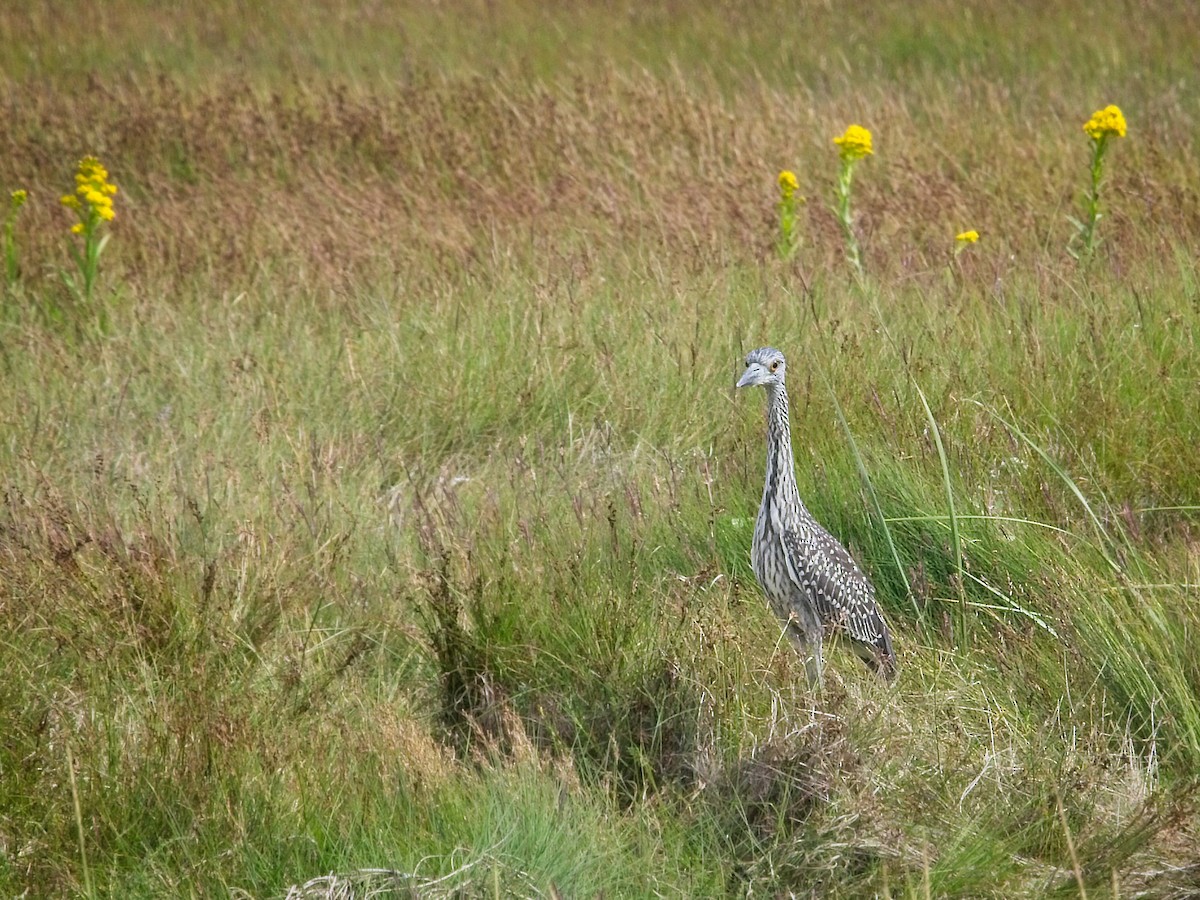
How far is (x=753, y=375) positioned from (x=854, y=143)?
8.24 feet

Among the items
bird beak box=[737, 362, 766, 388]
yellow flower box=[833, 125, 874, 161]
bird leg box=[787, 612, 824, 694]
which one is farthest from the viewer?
yellow flower box=[833, 125, 874, 161]

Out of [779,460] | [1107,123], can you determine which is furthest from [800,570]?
[1107,123]

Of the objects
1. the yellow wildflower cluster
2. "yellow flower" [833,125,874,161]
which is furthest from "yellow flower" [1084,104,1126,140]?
the yellow wildflower cluster

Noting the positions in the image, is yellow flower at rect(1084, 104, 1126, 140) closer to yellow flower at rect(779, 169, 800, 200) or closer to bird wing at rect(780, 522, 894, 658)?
yellow flower at rect(779, 169, 800, 200)

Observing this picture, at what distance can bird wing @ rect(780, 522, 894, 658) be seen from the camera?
13.1ft

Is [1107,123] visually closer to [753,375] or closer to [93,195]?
[753,375]

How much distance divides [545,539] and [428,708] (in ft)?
2.13

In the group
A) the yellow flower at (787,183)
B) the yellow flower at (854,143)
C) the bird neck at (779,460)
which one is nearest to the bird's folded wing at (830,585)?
the bird neck at (779,460)

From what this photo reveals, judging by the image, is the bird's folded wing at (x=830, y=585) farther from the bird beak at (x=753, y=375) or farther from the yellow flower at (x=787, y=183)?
the yellow flower at (x=787, y=183)

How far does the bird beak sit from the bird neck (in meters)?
0.09

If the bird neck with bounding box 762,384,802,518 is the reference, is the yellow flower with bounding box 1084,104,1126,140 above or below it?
above

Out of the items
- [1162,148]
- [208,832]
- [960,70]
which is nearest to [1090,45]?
[960,70]

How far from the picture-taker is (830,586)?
4.01 metres

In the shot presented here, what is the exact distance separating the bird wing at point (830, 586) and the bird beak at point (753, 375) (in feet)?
1.36
